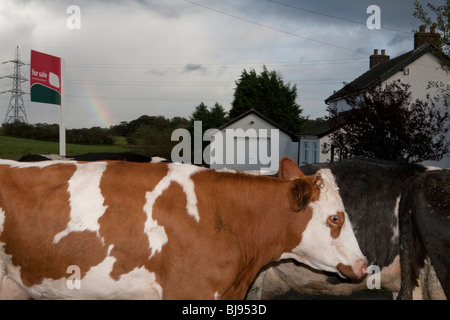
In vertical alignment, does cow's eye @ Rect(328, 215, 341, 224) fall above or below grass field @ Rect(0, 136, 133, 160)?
below

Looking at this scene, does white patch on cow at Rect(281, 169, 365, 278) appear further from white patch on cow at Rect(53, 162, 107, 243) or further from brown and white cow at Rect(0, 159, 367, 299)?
white patch on cow at Rect(53, 162, 107, 243)

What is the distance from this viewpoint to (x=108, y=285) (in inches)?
133

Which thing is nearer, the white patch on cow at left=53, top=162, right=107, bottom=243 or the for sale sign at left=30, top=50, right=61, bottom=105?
the white patch on cow at left=53, top=162, right=107, bottom=243

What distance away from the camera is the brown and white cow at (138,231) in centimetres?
337

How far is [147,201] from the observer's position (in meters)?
3.48

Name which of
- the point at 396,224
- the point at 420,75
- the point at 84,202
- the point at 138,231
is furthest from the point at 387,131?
the point at 420,75

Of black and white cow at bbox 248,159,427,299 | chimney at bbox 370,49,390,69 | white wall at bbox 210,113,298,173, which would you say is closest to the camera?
black and white cow at bbox 248,159,427,299

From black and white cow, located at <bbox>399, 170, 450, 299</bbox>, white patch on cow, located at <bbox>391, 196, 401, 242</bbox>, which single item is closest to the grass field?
white patch on cow, located at <bbox>391, 196, 401, 242</bbox>

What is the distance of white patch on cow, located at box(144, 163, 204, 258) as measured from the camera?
338 centimetres

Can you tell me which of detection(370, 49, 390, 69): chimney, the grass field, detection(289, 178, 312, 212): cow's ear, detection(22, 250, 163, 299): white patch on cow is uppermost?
detection(370, 49, 390, 69): chimney

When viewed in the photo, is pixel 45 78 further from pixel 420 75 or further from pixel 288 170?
pixel 420 75

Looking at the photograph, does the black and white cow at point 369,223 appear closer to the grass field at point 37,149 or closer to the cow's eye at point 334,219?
the cow's eye at point 334,219

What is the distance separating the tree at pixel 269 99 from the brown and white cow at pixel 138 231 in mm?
49492
